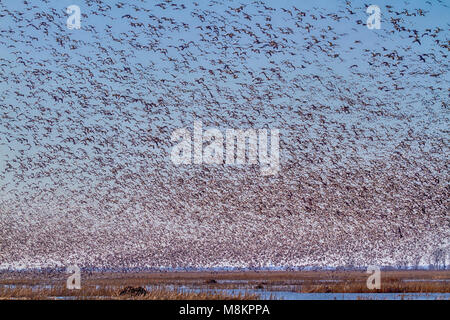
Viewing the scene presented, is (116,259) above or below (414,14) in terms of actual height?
below

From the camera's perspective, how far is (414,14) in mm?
15680

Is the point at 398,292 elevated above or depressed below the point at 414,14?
below

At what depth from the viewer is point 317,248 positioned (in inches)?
2963
